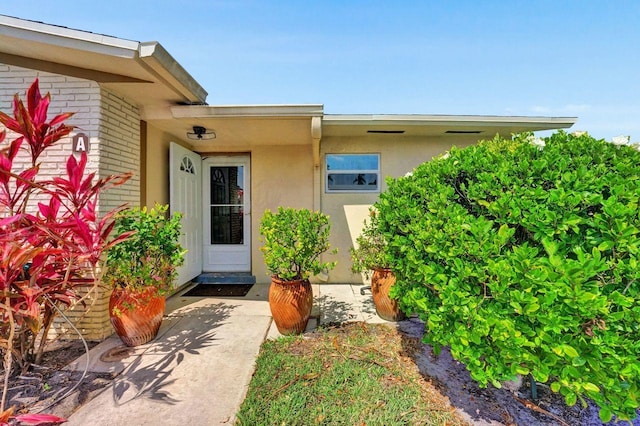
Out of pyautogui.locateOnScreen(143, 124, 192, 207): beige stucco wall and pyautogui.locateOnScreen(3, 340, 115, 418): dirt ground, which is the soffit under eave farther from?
pyautogui.locateOnScreen(3, 340, 115, 418): dirt ground

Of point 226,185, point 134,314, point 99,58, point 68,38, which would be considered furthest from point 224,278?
point 68,38

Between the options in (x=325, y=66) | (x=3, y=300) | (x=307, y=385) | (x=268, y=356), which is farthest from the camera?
(x=325, y=66)

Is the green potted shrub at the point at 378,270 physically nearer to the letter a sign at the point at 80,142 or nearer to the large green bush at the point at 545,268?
A: the large green bush at the point at 545,268

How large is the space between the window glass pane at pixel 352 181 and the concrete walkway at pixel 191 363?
210 centimetres

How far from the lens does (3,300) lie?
1979 mm

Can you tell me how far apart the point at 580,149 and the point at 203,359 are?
347 centimetres

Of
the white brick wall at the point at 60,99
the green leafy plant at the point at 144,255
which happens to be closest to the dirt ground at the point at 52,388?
the green leafy plant at the point at 144,255

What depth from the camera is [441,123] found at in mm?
4305

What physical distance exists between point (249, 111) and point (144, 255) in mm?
2119

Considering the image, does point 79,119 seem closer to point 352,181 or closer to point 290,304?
point 290,304

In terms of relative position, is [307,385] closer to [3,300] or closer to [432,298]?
[432,298]

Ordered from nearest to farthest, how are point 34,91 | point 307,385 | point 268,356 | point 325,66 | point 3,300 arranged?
point 3,300, point 34,91, point 307,385, point 268,356, point 325,66

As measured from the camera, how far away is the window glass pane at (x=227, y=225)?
19.2 ft

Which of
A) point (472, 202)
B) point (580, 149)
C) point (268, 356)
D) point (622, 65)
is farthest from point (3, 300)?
point (622, 65)
